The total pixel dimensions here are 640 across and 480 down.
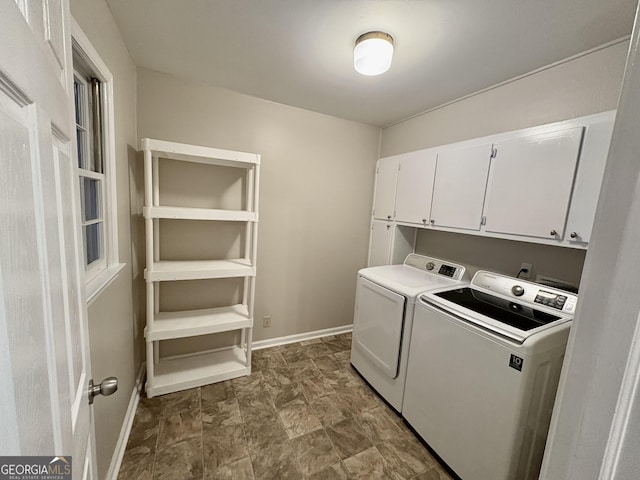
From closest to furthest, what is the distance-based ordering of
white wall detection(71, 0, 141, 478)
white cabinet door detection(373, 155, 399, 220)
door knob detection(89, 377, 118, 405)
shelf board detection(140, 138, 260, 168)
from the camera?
door knob detection(89, 377, 118, 405)
white wall detection(71, 0, 141, 478)
shelf board detection(140, 138, 260, 168)
white cabinet door detection(373, 155, 399, 220)

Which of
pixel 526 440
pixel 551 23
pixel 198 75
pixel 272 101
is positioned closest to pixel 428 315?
pixel 526 440

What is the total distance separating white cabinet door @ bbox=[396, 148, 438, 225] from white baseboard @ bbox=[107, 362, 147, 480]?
256 cm

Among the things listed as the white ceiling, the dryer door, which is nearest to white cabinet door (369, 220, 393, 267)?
the dryer door

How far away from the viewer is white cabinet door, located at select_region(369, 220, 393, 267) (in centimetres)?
265

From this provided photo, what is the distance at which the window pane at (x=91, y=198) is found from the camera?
4.20 feet

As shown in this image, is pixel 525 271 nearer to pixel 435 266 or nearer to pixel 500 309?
pixel 500 309

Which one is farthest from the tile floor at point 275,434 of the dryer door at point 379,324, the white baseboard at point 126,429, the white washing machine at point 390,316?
the dryer door at point 379,324

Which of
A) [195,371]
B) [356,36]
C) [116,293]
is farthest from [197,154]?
[195,371]

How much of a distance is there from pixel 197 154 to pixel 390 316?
187cm

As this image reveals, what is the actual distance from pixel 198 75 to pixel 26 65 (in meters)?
2.08

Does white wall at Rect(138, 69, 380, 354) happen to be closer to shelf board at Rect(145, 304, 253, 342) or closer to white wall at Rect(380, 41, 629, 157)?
shelf board at Rect(145, 304, 253, 342)

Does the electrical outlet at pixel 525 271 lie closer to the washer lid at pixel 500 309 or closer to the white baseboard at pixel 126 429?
the washer lid at pixel 500 309

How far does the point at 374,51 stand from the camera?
1450mm

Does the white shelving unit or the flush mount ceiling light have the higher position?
the flush mount ceiling light
